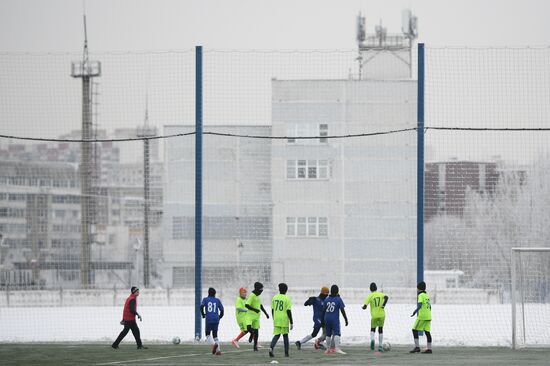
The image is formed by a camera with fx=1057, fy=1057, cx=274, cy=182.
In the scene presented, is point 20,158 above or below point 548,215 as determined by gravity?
above

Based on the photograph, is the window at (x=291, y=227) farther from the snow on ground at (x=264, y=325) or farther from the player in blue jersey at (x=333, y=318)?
the player in blue jersey at (x=333, y=318)

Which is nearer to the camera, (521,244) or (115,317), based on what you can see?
(115,317)

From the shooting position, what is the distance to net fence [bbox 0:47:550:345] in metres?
28.1

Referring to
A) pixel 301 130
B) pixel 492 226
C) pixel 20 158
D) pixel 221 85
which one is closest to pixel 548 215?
pixel 492 226

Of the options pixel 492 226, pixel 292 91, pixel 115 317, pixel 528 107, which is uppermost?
pixel 292 91

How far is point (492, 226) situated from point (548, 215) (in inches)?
109

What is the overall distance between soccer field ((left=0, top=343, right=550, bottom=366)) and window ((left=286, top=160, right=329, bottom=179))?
127ft

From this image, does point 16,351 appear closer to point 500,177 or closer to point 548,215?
point 500,177

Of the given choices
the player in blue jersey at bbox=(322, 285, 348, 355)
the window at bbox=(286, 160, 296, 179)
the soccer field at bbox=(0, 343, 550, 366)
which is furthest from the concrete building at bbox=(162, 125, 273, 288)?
the player in blue jersey at bbox=(322, 285, 348, 355)

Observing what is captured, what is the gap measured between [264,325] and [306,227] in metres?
25.1

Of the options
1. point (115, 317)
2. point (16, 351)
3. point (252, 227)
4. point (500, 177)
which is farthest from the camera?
point (252, 227)

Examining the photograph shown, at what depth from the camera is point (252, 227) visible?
47.6 m

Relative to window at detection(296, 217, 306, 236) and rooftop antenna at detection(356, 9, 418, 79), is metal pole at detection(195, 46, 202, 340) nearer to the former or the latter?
window at detection(296, 217, 306, 236)

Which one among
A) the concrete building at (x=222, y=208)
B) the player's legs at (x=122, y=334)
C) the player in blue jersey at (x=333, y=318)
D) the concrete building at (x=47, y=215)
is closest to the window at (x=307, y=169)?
the concrete building at (x=222, y=208)
